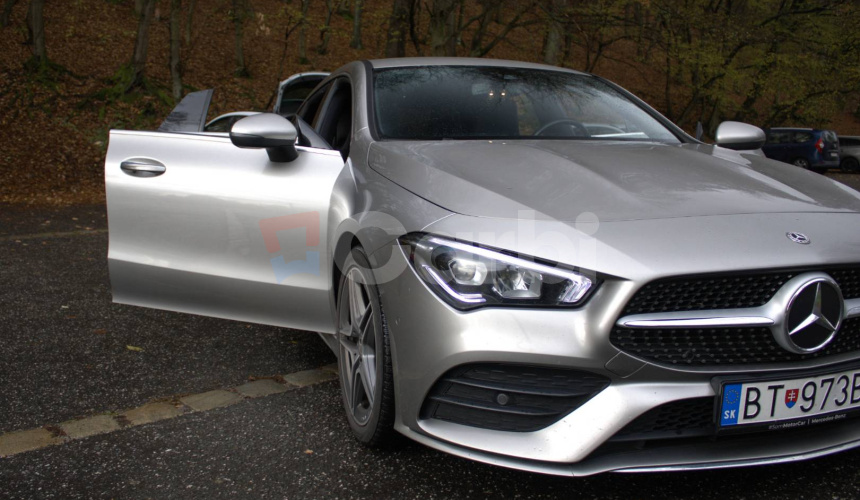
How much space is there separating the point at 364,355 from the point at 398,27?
12.0 m

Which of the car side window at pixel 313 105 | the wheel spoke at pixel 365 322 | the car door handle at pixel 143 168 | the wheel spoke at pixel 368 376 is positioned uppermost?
the car side window at pixel 313 105

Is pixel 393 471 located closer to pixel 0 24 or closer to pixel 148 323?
pixel 148 323

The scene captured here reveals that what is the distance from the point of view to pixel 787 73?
2303cm

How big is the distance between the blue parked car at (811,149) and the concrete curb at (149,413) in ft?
73.5

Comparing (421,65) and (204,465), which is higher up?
(421,65)

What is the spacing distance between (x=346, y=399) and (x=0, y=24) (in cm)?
1967

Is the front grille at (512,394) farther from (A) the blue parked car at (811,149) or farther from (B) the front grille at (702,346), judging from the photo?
(A) the blue parked car at (811,149)

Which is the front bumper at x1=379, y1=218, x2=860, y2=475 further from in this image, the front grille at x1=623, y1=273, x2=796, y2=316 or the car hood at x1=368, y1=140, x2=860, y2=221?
the car hood at x1=368, y1=140, x2=860, y2=221

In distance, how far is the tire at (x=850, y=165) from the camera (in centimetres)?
2561

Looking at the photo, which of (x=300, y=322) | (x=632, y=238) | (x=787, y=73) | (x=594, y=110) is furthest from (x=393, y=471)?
(x=787, y=73)

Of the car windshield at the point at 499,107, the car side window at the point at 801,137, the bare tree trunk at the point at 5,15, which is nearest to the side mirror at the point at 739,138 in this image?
the car windshield at the point at 499,107

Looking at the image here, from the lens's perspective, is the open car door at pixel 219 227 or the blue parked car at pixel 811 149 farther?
the blue parked car at pixel 811 149

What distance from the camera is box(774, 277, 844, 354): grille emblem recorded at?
2143 mm

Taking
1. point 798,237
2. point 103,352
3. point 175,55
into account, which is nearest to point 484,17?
point 175,55
